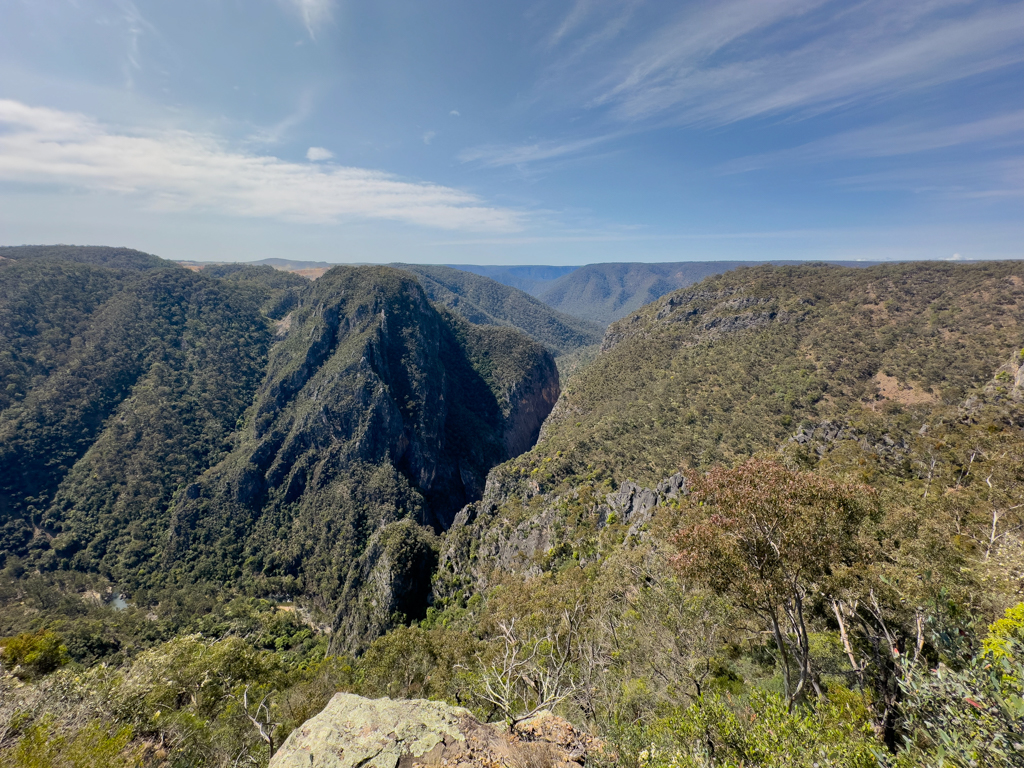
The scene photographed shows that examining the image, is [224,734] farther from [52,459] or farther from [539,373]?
[539,373]

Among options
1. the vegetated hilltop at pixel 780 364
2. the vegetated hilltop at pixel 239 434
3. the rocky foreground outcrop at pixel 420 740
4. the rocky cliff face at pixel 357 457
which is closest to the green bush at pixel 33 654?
the rocky foreground outcrop at pixel 420 740

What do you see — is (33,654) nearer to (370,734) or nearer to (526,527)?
(370,734)

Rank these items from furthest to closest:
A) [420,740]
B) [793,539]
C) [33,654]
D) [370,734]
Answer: [33,654], [793,539], [370,734], [420,740]

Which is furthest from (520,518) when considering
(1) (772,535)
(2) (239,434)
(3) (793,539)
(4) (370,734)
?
(2) (239,434)

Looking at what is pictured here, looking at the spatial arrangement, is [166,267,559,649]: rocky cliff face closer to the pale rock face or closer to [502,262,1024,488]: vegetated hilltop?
[502,262,1024,488]: vegetated hilltop

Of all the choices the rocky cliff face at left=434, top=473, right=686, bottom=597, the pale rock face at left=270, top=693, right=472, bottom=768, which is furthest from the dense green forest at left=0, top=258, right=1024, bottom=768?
the pale rock face at left=270, top=693, right=472, bottom=768

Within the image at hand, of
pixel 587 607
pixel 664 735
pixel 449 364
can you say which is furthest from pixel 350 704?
pixel 449 364
